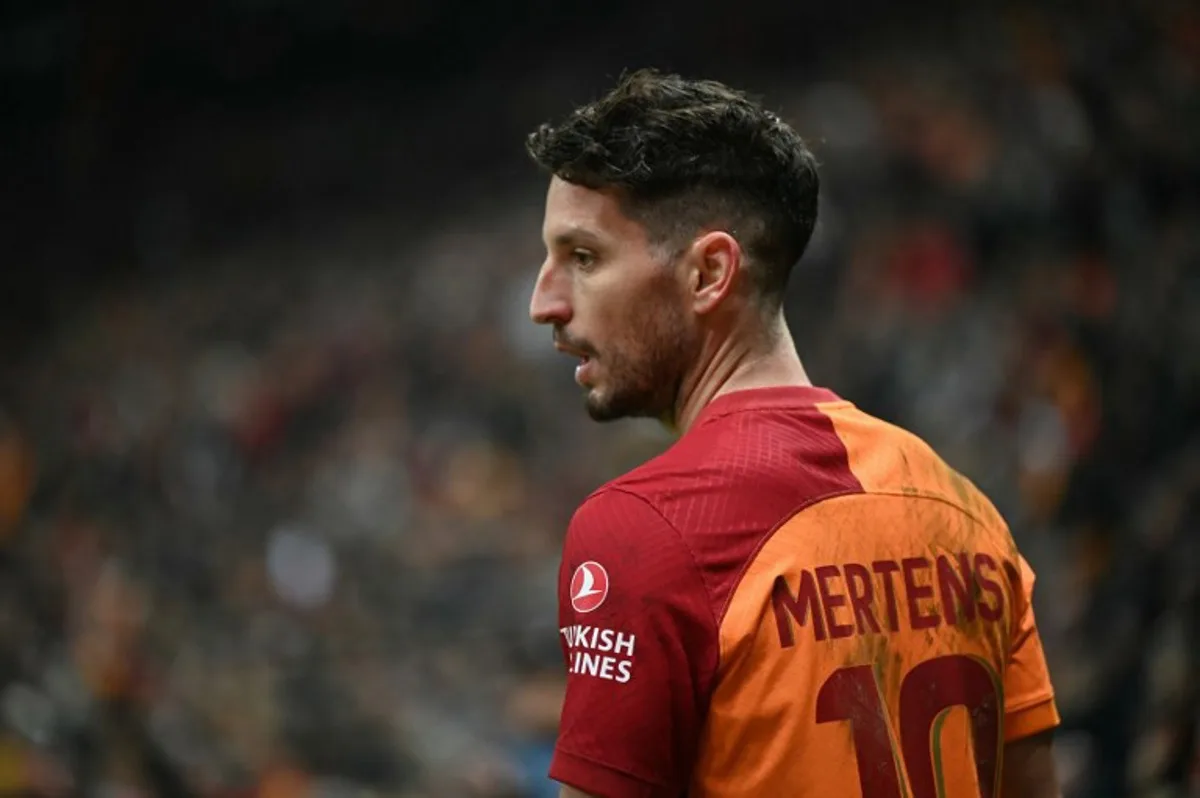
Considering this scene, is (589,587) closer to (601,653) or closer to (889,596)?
(601,653)

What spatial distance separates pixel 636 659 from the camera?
1.50 meters

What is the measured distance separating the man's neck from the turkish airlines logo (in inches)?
11.5

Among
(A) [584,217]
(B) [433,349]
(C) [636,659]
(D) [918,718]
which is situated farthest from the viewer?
(B) [433,349]

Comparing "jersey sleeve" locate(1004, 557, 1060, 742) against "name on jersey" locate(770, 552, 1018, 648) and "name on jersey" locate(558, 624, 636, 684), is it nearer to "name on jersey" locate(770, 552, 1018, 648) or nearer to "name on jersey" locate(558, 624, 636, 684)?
"name on jersey" locate(770, 552, 1018, 648)

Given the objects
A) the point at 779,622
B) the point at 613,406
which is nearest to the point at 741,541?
the point at 779,622

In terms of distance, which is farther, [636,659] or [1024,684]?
[1024,684]

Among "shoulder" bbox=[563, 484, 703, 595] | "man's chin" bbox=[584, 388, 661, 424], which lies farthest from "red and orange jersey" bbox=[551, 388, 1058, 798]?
"man's chin" bbox=[584, 388, 661, 424]

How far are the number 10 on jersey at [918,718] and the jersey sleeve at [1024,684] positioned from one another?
0.19 feet

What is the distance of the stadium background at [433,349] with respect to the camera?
15.9 feet

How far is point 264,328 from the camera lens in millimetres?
7422

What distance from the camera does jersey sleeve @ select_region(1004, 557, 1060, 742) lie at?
1.80 m

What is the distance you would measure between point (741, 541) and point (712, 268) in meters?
0.35

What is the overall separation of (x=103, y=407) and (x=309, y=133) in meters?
1.75

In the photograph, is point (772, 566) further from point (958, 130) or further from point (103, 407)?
point (103, 407)
